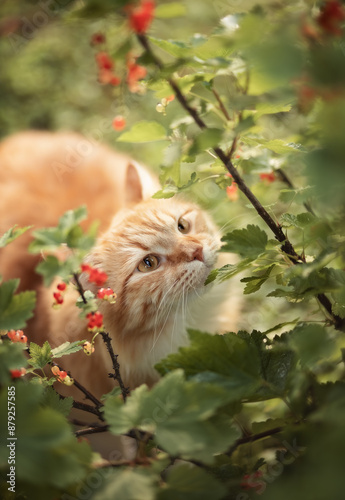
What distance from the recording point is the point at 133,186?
169 centimetres

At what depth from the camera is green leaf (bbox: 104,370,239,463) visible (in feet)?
2.06

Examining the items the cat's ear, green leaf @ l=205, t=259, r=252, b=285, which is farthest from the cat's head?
green leaf @ l=205, t=259, r=252, b=285

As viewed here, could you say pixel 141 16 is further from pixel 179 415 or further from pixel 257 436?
pixel 257 436

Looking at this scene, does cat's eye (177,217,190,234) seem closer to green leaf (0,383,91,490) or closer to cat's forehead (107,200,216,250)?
cat's forehead (107,200,216,250)

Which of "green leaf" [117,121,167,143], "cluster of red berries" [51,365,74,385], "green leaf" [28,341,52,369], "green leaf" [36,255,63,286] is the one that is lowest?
"cluster of red berries" [51,365,74,385]

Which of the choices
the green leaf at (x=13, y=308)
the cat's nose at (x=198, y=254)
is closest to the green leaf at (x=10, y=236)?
the green leaf at (x=13, y=308)

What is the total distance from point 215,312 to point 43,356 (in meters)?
0.95

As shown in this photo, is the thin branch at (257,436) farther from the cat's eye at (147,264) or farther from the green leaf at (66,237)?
the cat's eye at (147,264)

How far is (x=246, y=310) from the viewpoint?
2096mm

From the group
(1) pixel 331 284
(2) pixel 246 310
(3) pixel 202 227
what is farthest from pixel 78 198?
(1) pixel 331 284

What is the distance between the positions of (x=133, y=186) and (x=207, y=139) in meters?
0.98

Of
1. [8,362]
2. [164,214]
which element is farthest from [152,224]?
[8,362]

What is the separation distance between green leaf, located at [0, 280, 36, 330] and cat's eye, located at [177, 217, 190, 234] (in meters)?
0.84

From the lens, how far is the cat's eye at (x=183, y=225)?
5.03 feet
